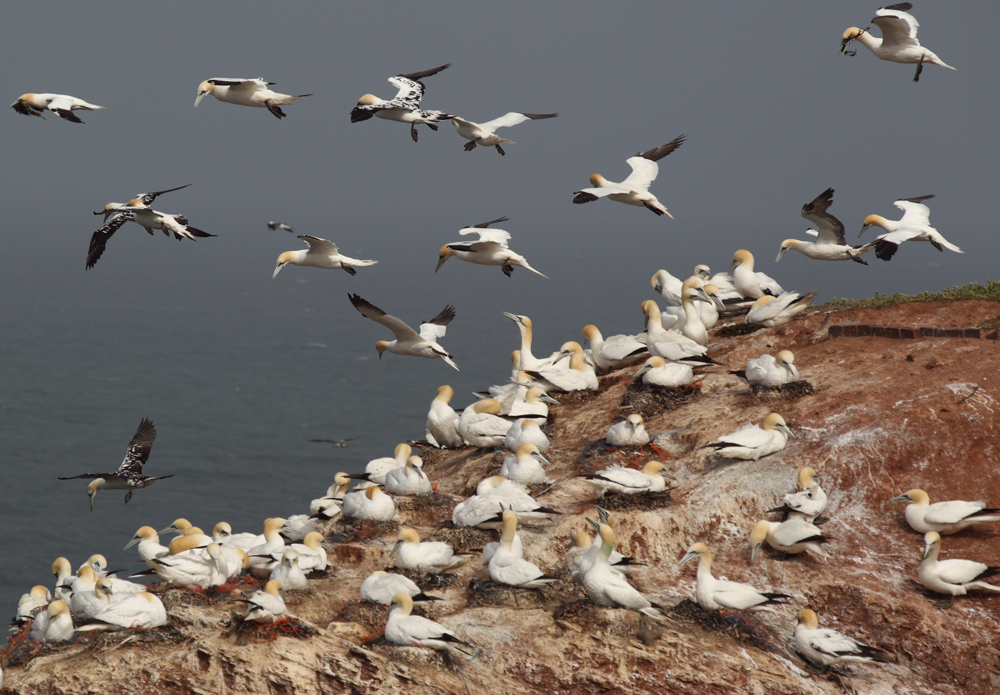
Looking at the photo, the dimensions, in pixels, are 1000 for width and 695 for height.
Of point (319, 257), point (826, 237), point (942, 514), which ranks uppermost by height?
point (826, 237)

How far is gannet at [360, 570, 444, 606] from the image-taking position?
1210 cm

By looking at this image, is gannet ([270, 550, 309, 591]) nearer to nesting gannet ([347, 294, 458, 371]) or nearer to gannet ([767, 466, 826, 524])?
nesting gannet ([347, 294, 458, 371])

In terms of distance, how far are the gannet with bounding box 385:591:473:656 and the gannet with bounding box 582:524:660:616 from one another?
60.0 inches

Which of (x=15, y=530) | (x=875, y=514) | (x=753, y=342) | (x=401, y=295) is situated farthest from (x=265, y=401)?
(x=875, y=514)

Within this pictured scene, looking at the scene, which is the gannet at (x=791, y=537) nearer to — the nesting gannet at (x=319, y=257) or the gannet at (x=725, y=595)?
the gannet at (x=725, y=595)

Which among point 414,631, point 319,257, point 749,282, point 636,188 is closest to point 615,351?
point 749,282

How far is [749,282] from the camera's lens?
20.3 metres

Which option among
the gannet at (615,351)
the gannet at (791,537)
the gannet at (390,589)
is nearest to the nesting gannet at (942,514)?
the gannet at (791,537)

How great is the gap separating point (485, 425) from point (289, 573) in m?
4.77

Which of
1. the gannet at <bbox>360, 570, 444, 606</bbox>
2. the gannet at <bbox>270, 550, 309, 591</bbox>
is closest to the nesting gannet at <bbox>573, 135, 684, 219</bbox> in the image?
the gannet at <bbox>360, 570, 444, 606</bbox>

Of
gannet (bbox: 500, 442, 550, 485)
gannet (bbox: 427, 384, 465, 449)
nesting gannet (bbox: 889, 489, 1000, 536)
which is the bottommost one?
gannet (bbox: 427, 384, 465, 449)

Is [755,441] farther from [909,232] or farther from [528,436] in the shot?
[909,232]

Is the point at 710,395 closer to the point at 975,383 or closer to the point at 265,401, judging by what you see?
the point at 975,383

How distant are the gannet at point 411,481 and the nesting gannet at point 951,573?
7.09 metres
